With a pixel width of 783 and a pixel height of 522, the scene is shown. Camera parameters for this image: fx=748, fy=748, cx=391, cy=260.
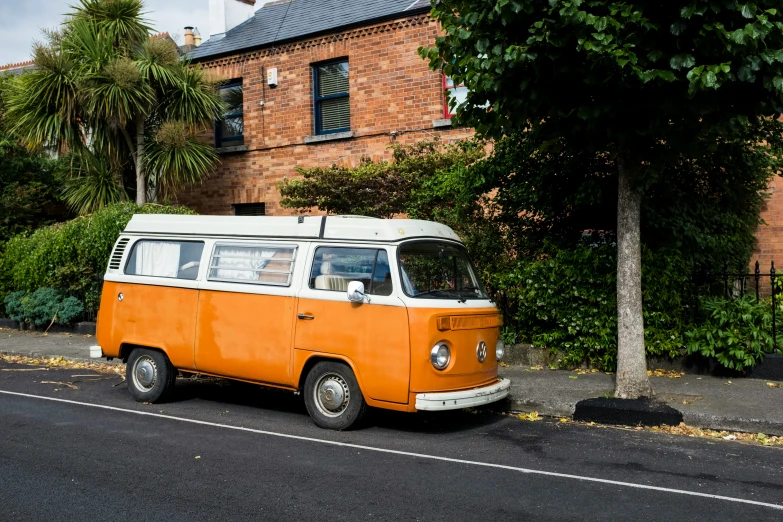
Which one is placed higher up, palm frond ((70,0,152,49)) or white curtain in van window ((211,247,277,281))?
palm frond ((70,0,152,49))

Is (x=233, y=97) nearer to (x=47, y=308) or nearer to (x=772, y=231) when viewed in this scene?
(x=47, y=308)

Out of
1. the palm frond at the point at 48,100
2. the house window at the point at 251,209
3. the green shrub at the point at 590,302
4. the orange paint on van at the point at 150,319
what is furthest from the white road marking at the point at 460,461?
the house window at the point at 251,209

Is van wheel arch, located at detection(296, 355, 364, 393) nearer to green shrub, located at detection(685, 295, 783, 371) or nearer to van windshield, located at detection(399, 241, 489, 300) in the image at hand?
van windshield, located at detection(399, 241, 489, 300)

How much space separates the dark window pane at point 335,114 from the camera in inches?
662

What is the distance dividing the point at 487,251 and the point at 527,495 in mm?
6323

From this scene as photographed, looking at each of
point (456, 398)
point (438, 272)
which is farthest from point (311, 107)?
point (456, 398)

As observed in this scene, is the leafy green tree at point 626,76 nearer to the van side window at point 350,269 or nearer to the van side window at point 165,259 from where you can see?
the van side window at point 350,269

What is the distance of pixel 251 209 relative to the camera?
18234mm

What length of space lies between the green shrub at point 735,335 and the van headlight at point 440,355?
13.4 feet

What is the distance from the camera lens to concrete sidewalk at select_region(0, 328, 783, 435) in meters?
7.48

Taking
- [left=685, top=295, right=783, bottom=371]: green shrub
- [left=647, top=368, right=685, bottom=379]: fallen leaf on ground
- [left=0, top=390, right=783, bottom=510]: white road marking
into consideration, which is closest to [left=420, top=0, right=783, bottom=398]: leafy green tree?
[left=647, top=368, right=685, bottom=379]: fallen leaf on ground

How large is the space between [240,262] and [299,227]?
0.86 meters

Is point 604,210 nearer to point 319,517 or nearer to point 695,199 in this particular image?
point 695,199

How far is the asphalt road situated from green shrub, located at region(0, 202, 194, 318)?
21.8ft
